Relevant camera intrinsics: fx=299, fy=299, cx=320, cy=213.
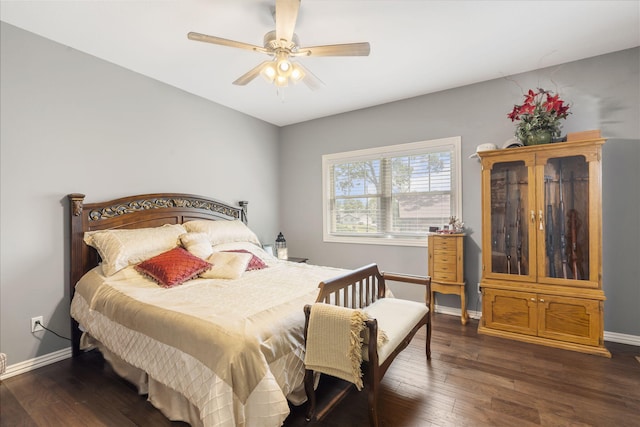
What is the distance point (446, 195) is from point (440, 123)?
0.90m

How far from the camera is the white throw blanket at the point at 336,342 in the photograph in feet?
5.28

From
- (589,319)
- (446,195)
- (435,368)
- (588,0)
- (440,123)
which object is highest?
(588,0)

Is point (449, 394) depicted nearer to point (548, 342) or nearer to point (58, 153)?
point (548, 342)

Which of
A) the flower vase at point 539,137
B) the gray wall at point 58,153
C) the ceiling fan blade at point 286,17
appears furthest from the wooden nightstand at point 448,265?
the gray wall at point 58,153

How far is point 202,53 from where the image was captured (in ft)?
9.17

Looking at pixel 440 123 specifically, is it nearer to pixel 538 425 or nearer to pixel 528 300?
pixel 528 300

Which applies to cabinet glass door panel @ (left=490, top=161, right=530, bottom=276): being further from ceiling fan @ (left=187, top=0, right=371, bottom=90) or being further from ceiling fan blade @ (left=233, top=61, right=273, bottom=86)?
ceiling fan blade @ (left=233, top=61, right=273, bottom=86)

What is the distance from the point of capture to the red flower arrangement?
2.79 m

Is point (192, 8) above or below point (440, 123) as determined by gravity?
above

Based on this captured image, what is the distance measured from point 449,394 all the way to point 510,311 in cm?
138

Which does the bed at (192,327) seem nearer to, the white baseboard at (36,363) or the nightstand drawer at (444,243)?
the white baseboard at (36,363)

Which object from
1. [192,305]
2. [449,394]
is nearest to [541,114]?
[449,394]

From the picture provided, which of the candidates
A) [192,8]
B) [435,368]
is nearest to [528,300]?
[435,368]

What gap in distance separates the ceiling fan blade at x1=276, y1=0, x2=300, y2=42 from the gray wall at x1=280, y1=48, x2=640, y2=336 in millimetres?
2335
